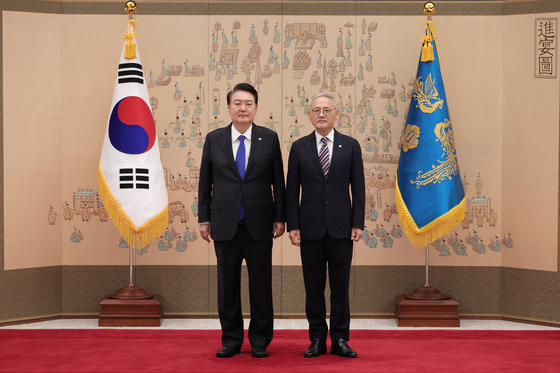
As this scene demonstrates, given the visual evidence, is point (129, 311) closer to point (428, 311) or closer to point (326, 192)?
point (326, 192)

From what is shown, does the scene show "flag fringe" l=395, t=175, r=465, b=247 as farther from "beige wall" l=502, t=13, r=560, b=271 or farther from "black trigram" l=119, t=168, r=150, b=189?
"black trigram" l=119, t=168, r=150, b=189

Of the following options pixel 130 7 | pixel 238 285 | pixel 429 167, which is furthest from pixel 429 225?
pixel 130 7

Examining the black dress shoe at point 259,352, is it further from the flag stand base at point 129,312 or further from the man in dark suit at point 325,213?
the flag stand base at point 129,312

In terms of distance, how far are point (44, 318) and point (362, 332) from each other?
262 cm

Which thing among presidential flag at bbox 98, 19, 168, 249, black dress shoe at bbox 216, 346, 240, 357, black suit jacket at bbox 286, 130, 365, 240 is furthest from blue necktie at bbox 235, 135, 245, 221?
presidential flag at bbox 98, 19, 168, 249

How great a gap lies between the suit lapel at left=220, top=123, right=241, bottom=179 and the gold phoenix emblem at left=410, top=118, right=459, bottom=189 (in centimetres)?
177

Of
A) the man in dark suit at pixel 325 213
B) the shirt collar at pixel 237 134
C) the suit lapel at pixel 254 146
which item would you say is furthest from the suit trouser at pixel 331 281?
the shirt collar at pixel 237 134

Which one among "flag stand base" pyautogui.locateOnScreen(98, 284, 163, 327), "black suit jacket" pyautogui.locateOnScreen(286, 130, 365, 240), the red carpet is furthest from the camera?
"flag stand base" pyautogui.locateOnScreen(98, 284, 163, 327)

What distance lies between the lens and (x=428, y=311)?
507cm

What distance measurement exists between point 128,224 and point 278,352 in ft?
5.44

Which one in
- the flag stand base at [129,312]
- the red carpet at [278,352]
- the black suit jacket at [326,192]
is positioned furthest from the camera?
the flag stand base at [129,312]

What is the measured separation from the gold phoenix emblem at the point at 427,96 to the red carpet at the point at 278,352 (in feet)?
Result: 5.61

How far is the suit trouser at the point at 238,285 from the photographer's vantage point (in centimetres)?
384

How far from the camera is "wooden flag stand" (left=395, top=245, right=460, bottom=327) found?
5.04 m
